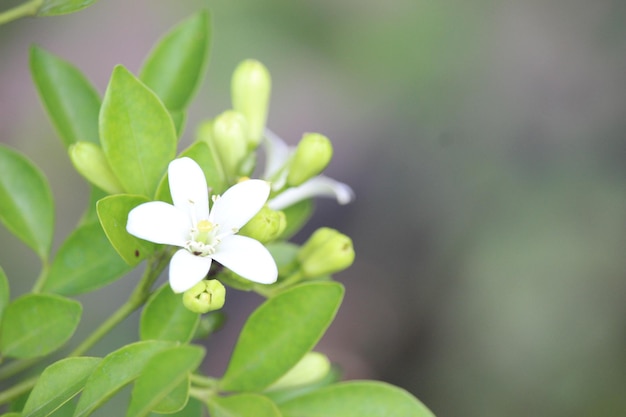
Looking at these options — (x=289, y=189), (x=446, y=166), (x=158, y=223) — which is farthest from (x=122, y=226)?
(x=446, y=166)

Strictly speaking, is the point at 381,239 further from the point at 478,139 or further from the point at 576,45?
the point at 576,45

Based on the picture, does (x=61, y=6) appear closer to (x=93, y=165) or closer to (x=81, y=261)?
(x=93, y=165)

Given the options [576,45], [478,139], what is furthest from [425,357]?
[576,45]

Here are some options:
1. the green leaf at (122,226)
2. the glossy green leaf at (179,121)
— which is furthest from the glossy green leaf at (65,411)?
the glossy green leaf at (179,121)

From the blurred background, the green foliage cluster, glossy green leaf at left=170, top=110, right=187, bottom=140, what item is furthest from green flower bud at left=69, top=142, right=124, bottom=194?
the blurred background

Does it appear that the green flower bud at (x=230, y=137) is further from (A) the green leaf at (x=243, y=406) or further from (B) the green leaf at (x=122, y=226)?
(A) the green leaf at (x=243, y=406)

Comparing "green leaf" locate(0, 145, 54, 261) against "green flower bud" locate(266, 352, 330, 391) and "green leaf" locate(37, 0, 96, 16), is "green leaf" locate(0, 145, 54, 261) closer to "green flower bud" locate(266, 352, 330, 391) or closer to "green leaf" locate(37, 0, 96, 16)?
"green leaf" locate(37, 0, 96, 16)
